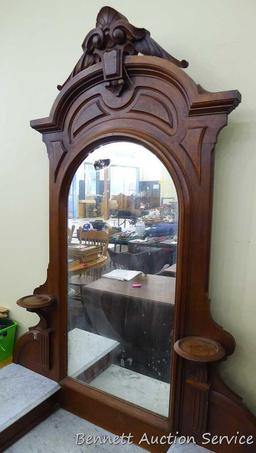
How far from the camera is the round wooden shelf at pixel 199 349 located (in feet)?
2.80

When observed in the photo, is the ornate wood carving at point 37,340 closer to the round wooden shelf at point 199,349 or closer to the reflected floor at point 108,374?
the reflected floor at point 108,374

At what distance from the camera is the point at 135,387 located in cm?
117

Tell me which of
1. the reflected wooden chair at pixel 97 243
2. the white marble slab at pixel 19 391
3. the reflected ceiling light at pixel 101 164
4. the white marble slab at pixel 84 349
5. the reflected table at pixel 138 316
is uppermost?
the reflected ceiling light at pixel 101 164

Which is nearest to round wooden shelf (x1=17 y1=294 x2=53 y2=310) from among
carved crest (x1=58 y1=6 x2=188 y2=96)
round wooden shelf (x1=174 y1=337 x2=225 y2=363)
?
round wooden shelf (x1=174 y1=337 x2=225 y2=363)

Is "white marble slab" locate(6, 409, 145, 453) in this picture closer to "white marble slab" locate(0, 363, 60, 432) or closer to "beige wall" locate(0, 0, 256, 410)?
"white marble slab" locate(0, 363, 60, 432)

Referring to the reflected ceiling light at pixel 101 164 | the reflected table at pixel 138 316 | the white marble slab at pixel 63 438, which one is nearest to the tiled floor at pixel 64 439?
the white marble slab at pixel 63 438

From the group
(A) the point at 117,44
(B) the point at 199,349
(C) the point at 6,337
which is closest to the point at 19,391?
(C) the point at 6,337

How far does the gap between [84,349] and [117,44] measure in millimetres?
1213

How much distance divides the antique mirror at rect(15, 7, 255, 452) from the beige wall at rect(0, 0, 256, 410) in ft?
0.30

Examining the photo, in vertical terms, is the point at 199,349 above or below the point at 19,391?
above

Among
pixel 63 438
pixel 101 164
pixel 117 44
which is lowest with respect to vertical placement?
pixel 63 438

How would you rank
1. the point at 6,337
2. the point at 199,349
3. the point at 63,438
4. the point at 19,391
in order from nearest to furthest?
1. the point at 199,349
2. the point at 63,438
3. the point at 19,391
4. the point at 6,337

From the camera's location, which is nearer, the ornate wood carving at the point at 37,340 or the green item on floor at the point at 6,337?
the ornate wood carving at the point at 37,340

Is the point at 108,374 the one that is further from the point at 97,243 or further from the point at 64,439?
the point at 97,243
